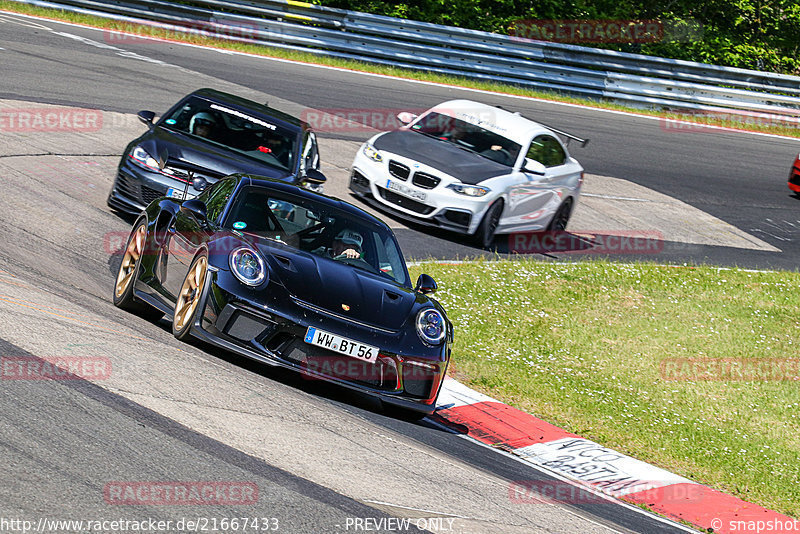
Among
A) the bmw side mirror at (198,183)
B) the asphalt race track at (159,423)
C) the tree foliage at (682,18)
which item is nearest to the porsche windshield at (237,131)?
the asphalt race track at (159,423)

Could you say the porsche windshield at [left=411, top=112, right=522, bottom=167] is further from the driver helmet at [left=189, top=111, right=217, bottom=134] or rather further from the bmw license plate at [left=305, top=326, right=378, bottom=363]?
the bmw license plate at [left=305, top=326, right=378, bottom=363]

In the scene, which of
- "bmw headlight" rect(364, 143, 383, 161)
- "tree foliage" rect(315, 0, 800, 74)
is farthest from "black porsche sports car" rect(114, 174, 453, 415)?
"tree foliage" rect(315, 0, 800, 74)

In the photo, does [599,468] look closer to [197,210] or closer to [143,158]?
[197,210]

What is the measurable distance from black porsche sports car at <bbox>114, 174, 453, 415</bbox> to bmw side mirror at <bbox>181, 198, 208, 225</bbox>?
14mm

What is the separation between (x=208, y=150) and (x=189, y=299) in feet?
15.1

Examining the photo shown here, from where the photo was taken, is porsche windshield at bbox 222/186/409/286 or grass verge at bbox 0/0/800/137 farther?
grass verge at bbox 0/0/800/137

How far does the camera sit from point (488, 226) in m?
14.0

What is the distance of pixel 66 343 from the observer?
19.8ft

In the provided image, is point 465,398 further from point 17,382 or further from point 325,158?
point 325,158

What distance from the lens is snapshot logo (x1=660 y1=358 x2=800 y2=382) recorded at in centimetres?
1047

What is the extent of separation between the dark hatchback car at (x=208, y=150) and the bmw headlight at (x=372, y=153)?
1.65 metres

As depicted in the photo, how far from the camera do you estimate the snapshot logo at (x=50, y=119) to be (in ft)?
45.1

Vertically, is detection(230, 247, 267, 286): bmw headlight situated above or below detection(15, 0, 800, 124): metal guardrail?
below

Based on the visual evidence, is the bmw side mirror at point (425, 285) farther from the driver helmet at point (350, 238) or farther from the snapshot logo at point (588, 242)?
the snapshot logo at point (588, 242)
